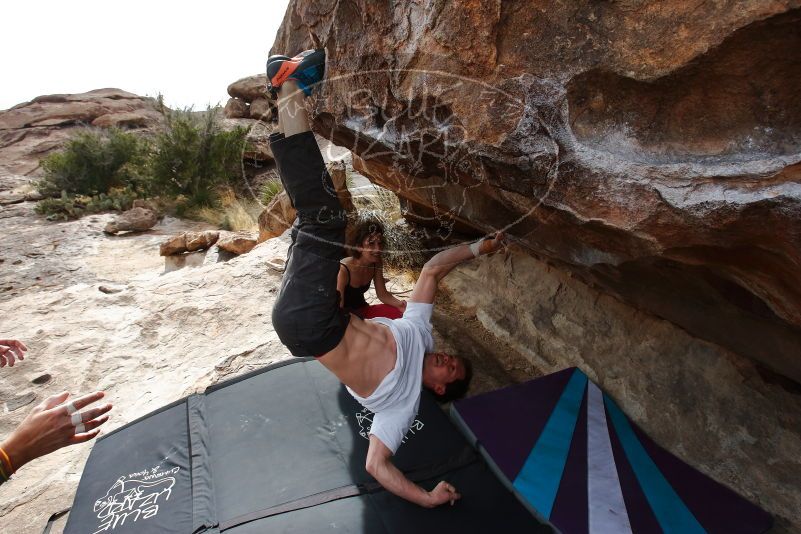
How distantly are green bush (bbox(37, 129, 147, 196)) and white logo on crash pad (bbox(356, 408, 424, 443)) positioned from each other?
10.8 meters

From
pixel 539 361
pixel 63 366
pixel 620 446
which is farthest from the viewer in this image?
pixel 63 366

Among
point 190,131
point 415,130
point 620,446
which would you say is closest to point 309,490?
point 620,446

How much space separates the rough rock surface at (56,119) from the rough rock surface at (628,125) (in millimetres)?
15328

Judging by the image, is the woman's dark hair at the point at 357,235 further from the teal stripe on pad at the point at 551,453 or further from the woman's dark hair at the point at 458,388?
the teal stripe on pad at the point at 551,453

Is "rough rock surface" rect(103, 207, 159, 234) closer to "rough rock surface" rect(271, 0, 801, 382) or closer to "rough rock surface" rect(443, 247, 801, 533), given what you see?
"rough rock surface" rect(443, 247, 801, 533)

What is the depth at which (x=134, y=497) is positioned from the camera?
2.21 m

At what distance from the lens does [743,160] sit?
3.57 feet

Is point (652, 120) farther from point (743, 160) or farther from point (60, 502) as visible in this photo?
point (60, 502)

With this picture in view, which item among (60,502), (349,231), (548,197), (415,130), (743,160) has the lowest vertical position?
(60,502)

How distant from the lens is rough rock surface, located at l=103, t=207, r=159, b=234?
8.79 metres

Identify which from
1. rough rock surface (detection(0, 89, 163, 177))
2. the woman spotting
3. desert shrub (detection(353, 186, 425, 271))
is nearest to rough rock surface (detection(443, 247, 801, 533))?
the woman spotting

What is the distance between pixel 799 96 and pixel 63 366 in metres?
4.62

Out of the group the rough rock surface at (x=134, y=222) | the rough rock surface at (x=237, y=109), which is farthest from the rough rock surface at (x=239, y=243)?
the rough rock surface at (x=237, y=109)

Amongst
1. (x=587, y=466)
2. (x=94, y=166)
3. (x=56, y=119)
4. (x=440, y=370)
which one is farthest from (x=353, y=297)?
(x=56, y=119)
